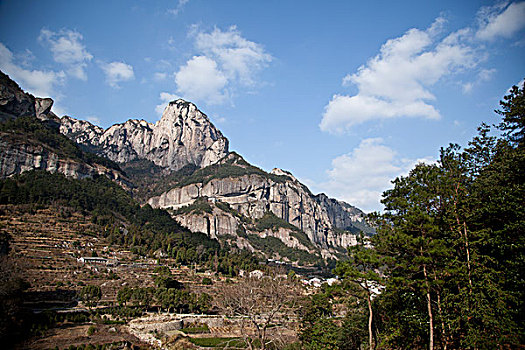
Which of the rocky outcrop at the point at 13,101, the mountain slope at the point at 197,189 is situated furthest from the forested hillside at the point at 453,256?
the rocky outcrop at the point at 13,101

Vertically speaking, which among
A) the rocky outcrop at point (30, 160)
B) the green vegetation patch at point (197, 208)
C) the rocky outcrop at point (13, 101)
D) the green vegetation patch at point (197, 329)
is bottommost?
the green vegetation patch at point (197, 329)

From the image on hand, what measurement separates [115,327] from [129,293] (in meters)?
10.8

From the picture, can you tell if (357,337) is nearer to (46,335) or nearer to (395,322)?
(395,322)

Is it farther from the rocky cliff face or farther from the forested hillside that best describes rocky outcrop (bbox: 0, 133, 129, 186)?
the forested hillside

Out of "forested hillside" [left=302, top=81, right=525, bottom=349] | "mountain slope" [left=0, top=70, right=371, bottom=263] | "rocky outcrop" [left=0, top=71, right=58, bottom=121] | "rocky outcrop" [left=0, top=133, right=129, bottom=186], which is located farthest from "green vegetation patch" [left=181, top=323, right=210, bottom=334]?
"rocky outcrop" [left=0, top=71, right=58, bottom=121]

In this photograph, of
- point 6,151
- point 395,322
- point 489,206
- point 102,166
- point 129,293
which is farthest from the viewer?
point 102,166

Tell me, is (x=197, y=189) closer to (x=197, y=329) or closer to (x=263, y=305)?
(x=197, y=329)

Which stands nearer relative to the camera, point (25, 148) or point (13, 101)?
point (25, 148)

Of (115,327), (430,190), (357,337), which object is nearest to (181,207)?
(115,327)

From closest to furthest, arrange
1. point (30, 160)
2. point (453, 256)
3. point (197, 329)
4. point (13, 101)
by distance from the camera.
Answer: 1. point (453, 256)
2. point (197, 329)
3. point (30, 160)
4. point (13, 101)

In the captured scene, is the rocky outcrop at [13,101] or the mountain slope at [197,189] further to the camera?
the rocky outcrop at [13,101]

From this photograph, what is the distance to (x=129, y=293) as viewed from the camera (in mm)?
44906

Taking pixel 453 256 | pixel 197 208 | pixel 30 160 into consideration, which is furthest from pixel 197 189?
pixel 453 256

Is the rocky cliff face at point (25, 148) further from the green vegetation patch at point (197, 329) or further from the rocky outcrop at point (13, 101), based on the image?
the green vegetation patch at point (197, 329)
